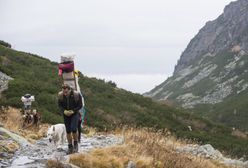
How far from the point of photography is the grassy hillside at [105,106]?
30266 millimetres

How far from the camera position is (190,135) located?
33.4 meters

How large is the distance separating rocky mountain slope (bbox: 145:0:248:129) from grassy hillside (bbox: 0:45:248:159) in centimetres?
4570

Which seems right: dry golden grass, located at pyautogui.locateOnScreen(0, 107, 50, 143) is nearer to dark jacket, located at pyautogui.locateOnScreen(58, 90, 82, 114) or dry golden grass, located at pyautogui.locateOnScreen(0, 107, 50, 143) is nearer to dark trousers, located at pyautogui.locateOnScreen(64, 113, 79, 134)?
dark trousers, located at pyautogui.locateOnScreen(64, 113, 79, 134)

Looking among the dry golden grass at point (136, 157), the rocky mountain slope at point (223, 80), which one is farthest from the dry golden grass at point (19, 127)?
the rocky mountain slope at point (223, 80)

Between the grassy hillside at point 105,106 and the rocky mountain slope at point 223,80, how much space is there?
4570 centimetres

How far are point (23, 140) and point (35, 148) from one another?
114 centimetres

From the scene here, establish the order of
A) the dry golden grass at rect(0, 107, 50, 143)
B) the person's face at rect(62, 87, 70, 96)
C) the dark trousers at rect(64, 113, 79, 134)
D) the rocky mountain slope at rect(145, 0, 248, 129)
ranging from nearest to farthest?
the person's face at rect(62, 87, 70, 96), the dark trousers at rect(64, 113, 79, 134), the dry golden grass at rect(0, 107, 50, 143), the rocky mountain slope at rect(145, 0, 248, 129)

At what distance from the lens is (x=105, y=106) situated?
3562 cm

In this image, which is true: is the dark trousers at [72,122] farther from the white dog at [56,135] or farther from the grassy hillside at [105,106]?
the grassy hillside at [105,106]

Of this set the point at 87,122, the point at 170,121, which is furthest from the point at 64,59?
the point at 170,121

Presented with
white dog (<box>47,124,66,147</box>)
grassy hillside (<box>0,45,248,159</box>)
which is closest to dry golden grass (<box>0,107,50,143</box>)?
white dog (<box>47,124,66,147</box>)

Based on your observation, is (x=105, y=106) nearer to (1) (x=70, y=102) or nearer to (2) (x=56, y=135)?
(2) (x=56, y=135)

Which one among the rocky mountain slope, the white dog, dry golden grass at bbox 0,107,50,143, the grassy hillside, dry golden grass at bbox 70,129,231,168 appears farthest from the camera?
the rocky mountain slope

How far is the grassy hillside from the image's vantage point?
99.3 ft
